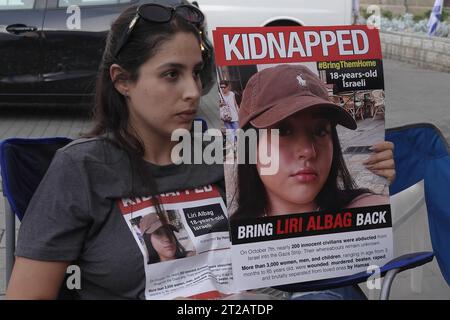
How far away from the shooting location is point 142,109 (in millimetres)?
1905

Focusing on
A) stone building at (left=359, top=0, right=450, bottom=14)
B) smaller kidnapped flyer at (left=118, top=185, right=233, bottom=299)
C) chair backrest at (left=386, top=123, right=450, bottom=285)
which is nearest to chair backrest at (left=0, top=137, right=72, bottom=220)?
smaller kidnapped flyer at (left=118, top=185, right=233, bottom=299)

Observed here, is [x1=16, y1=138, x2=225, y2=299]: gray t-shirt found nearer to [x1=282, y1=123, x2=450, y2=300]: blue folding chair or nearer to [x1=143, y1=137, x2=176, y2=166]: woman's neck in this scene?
[x1=143, y1=137, x2=176, y2=166]: woman's neck

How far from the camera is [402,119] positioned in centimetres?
721

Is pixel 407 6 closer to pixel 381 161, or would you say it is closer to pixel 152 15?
pixel 381 161

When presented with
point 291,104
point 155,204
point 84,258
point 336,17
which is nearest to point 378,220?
point 291,104

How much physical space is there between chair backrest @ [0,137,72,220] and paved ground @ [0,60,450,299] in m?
0.34

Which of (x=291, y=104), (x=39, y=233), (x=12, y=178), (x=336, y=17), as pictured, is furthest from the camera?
(x=336, y=17)

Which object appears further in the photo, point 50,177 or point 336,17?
point 336,17

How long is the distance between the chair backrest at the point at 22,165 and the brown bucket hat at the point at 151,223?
411 millimetres

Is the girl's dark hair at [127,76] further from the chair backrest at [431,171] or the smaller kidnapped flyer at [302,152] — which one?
the chair backrest at [431,171]

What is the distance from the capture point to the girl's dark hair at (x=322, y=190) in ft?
6.07

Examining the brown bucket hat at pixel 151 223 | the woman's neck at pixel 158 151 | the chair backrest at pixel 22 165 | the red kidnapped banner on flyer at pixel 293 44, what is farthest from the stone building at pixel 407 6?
the brown bucket hat at pixel 151 223

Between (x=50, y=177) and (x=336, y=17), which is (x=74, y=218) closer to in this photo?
(x=50, y=177)
